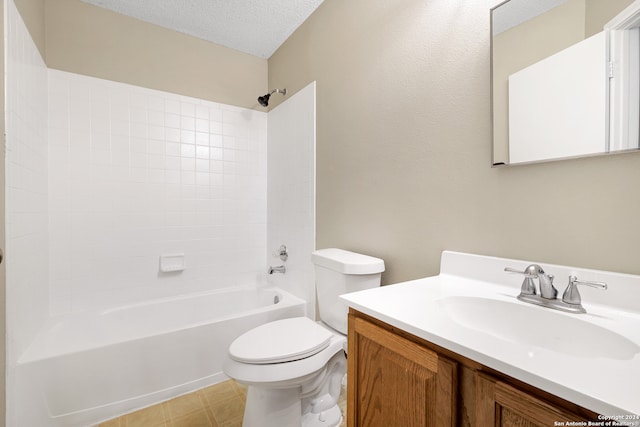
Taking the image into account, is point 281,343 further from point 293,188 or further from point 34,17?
point 34,17

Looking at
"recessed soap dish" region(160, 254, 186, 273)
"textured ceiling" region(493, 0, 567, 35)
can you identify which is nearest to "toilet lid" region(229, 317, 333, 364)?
"recessed soap dish" region(160, 254, 186, 273)

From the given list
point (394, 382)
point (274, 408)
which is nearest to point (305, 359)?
point (274, 408)

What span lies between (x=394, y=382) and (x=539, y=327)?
0.43 meters

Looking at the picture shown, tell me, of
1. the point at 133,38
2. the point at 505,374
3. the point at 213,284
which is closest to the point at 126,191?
the point at 213,284

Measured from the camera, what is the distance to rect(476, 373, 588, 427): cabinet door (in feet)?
1.45

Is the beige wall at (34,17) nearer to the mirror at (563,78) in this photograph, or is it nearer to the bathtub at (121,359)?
the bathtub at (121,359)

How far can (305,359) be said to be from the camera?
1.17 meters

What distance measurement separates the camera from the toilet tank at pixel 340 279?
1304 mm

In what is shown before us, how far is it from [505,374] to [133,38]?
2770 millimetres

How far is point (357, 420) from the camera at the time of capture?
801 mm

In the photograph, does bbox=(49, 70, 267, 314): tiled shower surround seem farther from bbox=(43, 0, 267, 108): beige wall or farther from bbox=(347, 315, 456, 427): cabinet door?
bbox=(347, 315, 456, 427): cabinet door

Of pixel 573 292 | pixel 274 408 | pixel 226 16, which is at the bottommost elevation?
pixel 274 408

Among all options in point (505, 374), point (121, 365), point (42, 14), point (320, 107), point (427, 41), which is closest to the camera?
point (505, 374)

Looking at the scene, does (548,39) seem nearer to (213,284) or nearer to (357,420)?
(357,420)
